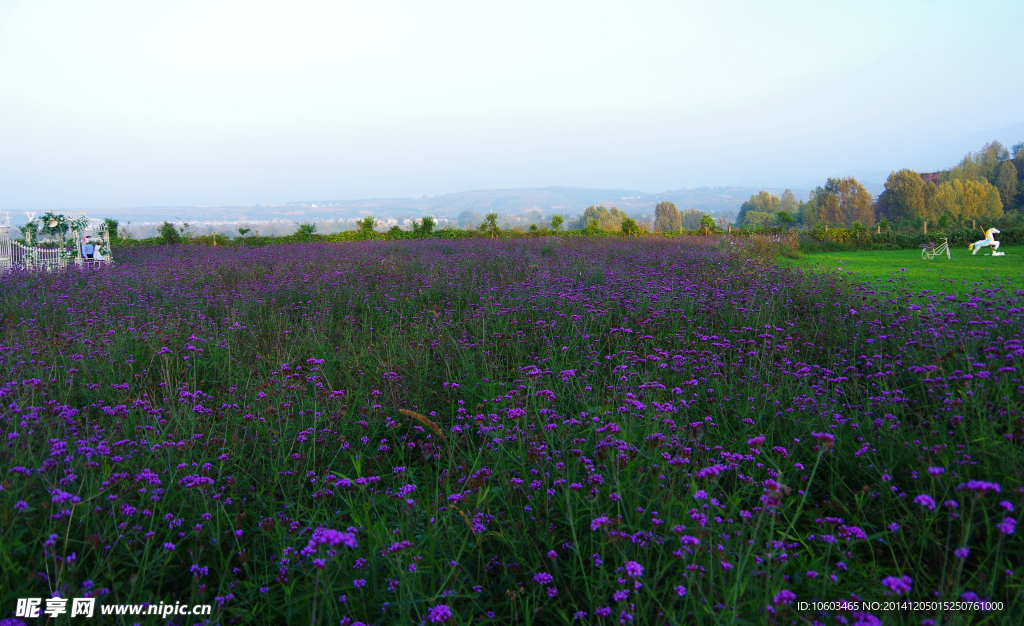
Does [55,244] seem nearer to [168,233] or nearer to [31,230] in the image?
[31,230]

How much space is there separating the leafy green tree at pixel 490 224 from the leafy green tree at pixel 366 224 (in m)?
5.43

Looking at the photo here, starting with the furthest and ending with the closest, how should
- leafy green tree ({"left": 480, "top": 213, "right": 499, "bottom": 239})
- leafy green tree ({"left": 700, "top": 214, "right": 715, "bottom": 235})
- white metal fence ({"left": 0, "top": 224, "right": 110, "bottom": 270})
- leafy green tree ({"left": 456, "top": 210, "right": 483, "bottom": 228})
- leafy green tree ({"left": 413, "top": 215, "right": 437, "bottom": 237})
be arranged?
leafy green tree ({"left": 456, "top": 210, "right": 483, "bottom": 228}) < leafy green tree ({"left": 413, "top": 215, "right": 437, "bottom": 237}) < leafy green tree ({"left": 700, "top": 214, "right": 715, "bottom": 235}) < leafy green tree ({"left": 480, "top": 213, "right": 499, "bottom": 239}) < white metal fence ({"left": 0, "top": 224, "right": 110, "bottom": 270})

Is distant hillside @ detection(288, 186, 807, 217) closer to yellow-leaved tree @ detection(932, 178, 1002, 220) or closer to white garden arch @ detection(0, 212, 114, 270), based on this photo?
yellow-leaved tree @ detection(932, 178, 1002, 220)

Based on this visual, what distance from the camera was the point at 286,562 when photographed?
1.59 m

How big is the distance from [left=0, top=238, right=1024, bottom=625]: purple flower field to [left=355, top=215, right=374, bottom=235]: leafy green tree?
1881cm

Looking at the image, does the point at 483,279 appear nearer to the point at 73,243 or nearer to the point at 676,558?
the point at 676,558

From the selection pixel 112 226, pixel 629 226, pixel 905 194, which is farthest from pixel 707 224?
pixel 905 194

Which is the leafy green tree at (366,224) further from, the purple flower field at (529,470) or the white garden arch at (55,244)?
the purple flower field at (529,470)

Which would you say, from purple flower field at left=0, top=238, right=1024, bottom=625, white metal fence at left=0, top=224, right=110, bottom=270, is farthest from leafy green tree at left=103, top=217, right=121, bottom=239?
purple flower field at left=0, top=238, right=1024, bottom=625

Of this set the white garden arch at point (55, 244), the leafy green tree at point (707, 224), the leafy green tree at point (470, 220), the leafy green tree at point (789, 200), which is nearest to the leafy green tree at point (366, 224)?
the leafy green tree at point (470, 220)

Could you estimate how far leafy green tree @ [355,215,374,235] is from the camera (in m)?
23.2

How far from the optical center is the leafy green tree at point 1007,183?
49.6 metres

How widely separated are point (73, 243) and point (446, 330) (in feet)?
46.9

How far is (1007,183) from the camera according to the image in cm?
5066
